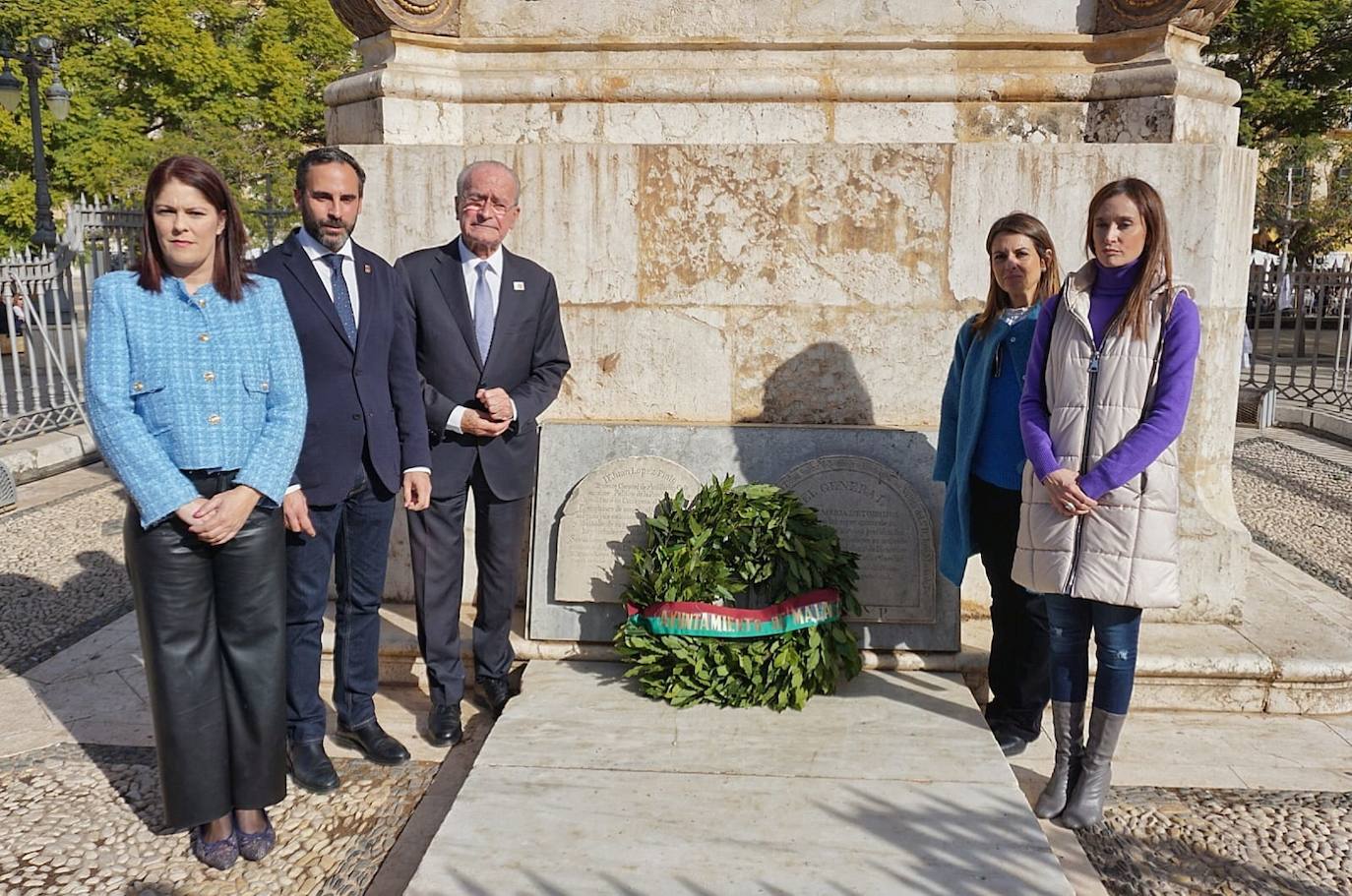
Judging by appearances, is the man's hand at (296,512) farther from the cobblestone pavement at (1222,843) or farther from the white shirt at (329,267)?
the cobblestone pavement at (1222,843)

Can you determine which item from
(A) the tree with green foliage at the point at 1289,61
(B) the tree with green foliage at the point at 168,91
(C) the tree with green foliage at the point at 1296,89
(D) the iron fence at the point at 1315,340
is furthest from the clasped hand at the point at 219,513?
(A) the tree with green foliage at the point at 1289,61

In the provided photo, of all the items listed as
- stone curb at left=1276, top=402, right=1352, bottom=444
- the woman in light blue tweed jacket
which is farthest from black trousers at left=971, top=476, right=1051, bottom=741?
stone curb at left=1276, top=402, right=1352, bottom=444

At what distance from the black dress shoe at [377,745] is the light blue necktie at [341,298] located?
1.45 meters

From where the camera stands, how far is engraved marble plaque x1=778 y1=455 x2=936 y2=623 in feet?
14.4

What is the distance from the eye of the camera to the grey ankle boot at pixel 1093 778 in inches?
135

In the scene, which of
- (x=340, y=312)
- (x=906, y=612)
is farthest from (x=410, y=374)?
(x=906, y=612)

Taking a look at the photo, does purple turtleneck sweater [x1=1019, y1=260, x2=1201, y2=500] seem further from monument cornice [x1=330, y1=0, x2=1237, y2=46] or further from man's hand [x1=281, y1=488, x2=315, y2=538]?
man's hand [x1=281, y1=488, x2=315, y2=538]

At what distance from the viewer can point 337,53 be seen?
3328 cm

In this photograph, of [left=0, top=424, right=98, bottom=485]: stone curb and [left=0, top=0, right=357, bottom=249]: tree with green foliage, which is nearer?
[left=0, top=424, right=98, bottom=485]: stone curb

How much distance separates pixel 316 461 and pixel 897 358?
8.67 ft

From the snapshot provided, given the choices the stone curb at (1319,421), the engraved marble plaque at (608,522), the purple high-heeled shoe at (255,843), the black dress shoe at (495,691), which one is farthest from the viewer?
the stone curb at (1319,421)

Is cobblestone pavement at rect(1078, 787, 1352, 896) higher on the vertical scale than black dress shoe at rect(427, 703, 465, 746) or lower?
lower

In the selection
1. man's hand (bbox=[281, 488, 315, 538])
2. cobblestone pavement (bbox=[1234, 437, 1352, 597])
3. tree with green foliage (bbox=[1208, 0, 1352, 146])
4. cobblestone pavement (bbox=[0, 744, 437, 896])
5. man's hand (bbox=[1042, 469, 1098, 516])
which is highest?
tree with green foliage (bbox=[1208, 0, 1352, 146])

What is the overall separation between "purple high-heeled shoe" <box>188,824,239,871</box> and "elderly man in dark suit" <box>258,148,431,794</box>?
0.42 m
